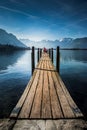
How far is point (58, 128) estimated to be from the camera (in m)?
3.00

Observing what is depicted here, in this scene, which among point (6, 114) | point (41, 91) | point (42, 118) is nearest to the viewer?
point (42, 118)

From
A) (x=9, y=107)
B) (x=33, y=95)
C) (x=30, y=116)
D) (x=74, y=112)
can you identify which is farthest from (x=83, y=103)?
(x=30, y=116)

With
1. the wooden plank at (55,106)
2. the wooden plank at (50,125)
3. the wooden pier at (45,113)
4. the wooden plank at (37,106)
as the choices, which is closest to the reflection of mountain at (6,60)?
the wooden plank at (37,106)

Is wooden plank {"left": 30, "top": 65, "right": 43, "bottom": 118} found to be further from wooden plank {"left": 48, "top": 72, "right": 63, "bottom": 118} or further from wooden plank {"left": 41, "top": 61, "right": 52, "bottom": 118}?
wooden plank {"left": 48, "top": 72, "right": 63, "bottom": 118}

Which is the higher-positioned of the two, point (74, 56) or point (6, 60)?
point (74, 56)

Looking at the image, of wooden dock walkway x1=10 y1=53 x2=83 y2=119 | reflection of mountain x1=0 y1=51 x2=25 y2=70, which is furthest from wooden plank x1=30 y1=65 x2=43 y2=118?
reflection of mountain x1=0 y1=51 x2=25 y2=70

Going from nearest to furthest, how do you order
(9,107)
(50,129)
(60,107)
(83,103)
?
(50,129) → (60,107) → (9,107) → (83,103)

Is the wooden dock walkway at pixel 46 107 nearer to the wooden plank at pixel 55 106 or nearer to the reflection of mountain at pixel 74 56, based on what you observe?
the wooden plank at pixel 55 106

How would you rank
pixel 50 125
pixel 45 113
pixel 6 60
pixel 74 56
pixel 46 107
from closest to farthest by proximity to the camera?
Result: pixel 50 125
pixel 45 113
pixel 46 107
pixel 6 60
pixel 74 56

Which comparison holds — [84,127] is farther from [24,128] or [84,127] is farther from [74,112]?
[24,128]

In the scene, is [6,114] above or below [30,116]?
below

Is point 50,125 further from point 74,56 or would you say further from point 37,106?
point 74,56

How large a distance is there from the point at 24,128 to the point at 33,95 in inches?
85.6

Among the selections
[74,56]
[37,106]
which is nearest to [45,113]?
[37,106]
